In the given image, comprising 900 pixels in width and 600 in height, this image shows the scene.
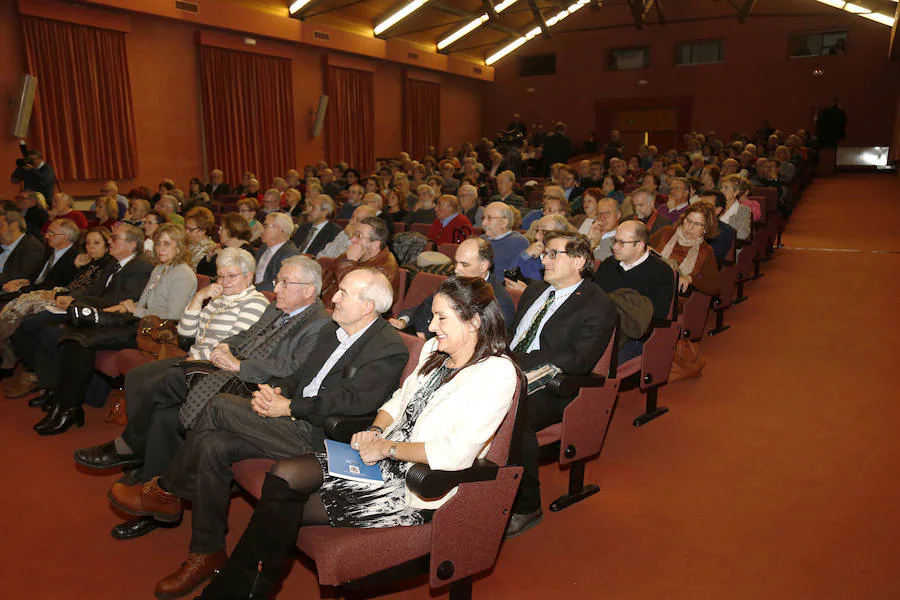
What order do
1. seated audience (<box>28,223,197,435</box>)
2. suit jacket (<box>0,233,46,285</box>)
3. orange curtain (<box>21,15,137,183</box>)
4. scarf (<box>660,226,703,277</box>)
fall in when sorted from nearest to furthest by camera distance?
seated audience (<box>28,223,197,435</box>), scarf (<box>660,226,703,277</box>), suit jacket (<box>0,233,46,285</box>), orange curtain (<box>21,15,137,183</box>)

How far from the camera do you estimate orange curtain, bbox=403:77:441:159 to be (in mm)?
16141

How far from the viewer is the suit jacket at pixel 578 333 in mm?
2648

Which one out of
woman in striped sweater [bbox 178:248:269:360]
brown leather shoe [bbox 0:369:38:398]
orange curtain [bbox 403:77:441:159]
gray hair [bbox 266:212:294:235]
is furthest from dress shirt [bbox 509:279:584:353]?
orange curtain [bbox 403:77:441:159]

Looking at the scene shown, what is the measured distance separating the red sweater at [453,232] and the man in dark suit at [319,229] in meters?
0.83

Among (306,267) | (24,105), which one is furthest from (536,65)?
(306,267)

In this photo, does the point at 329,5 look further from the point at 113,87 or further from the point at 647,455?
the point at 647,455

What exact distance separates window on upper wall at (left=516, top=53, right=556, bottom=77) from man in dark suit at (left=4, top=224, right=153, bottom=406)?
54.6 feet

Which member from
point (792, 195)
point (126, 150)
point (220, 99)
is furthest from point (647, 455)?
point (220, 99)

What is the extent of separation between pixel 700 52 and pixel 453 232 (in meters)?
14.7

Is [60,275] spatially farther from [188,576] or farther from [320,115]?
[320,115]

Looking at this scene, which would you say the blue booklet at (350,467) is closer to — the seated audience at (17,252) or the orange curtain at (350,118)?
the seated audience at (17,252)

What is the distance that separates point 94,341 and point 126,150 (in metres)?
7.54

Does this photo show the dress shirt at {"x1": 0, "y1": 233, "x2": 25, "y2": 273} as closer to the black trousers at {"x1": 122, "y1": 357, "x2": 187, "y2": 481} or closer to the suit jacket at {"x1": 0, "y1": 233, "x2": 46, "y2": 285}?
the suit jacket at {"x1": 0, "y1": 233, "x2": 46, "y2": 285}

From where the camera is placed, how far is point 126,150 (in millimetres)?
10070
